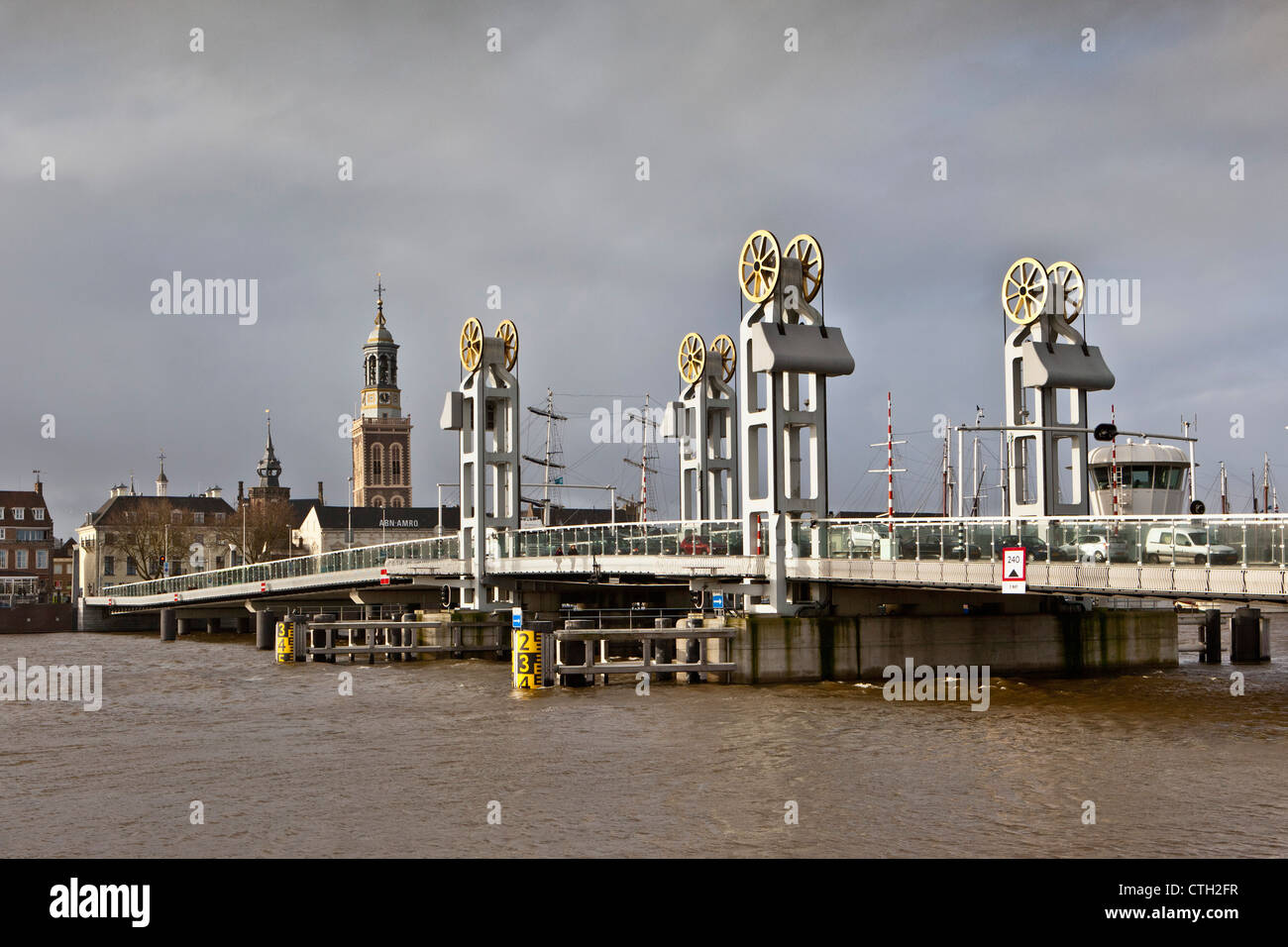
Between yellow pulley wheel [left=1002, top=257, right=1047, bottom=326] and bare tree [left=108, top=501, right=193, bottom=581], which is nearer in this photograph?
yellow pulley wheel [left=1002, top=257, right=1047, bottom=326]

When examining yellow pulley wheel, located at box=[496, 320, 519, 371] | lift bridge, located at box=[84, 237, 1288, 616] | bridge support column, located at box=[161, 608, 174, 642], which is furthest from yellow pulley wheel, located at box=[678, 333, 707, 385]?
bridge support column, located at box=[161, 608, 174, 642]

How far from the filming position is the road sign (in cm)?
3616

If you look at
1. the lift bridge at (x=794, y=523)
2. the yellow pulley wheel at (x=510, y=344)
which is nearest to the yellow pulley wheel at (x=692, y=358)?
the lift bridge at (x=794, y=523)

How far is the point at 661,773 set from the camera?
28.1 meters

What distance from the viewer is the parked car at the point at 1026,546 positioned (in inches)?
1453

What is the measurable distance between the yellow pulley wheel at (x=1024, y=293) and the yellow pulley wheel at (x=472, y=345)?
2752 centimetres

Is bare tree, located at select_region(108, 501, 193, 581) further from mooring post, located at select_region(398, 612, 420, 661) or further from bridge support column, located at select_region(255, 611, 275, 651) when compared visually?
mooring post, located at select_region(398, 612, 420, 661)

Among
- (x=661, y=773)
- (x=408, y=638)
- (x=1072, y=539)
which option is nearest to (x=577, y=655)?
(x=1072, y=539)

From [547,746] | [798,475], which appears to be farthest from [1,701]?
[798,475]

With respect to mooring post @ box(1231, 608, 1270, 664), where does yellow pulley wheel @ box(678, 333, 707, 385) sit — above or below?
above

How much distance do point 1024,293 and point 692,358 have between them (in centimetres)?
2311

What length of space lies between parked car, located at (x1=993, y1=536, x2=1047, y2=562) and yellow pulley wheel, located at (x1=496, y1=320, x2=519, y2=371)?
3545 cm

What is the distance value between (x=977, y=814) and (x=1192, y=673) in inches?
1155

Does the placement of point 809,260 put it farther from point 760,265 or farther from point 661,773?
point 661,773
